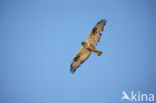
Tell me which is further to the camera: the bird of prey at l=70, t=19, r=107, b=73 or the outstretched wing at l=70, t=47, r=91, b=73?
the outstretched wing at l=70, t=47, r=91, b=73

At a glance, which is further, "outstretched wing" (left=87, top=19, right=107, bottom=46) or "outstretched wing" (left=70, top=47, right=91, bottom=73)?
"outstretched wing" (left=70, top=47, right=91, bottom=73)

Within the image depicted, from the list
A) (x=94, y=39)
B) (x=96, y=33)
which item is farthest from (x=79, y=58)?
(x=96, y=33)

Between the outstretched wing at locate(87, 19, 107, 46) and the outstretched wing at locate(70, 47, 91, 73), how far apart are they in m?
0.64

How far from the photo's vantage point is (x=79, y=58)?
1809 centimetres

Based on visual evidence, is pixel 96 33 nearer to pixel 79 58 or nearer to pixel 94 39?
pixel 94 39

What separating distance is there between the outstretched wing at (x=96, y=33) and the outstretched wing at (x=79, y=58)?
64 cm

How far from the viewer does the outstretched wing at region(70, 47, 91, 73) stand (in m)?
17.8

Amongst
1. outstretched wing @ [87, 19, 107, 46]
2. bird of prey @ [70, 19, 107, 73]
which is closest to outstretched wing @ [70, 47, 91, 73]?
→ bird of prey @ [70, 19, 107, 73]

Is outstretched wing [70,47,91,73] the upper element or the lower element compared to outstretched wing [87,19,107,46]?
lower

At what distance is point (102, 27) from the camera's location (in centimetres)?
1741

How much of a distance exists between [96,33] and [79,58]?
5.87 ft

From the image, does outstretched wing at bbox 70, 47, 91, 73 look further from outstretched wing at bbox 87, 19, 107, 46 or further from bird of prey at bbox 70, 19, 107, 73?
outstretched wing at bbox 87, 19, 107, 46

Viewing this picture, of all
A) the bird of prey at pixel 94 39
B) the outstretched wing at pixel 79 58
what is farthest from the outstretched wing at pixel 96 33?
the outstretched wing at pixel 79 58

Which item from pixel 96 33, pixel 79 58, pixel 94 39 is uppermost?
pixel 96 33
